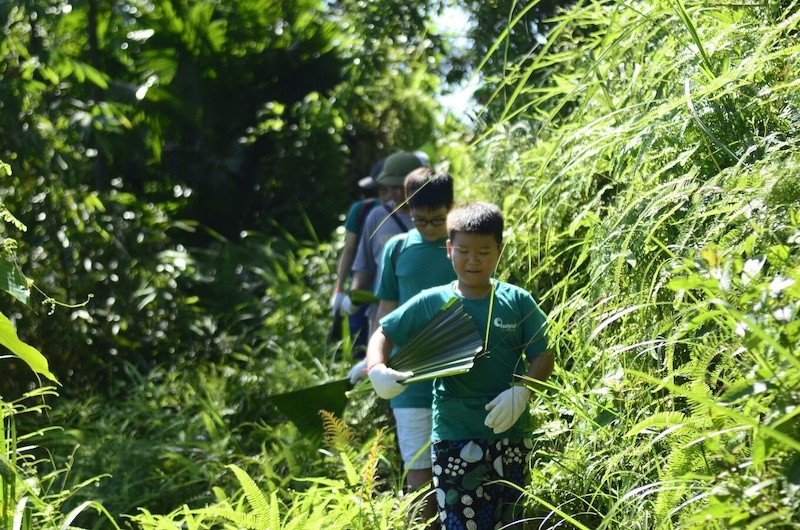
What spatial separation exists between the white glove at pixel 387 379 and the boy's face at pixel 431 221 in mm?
951

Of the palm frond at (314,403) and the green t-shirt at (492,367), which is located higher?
the green t-shirt at (492,367)

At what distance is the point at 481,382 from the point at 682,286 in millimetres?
1477

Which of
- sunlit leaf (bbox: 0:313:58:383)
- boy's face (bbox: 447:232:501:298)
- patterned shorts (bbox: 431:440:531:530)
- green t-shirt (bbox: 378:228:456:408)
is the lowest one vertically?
patterned shorts (bbox: 431:440:531:530)

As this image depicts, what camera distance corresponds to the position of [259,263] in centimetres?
879

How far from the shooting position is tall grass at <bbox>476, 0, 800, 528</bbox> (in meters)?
2.31

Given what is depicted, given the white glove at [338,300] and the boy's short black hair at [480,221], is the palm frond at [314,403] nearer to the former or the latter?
the boy's short black hair at [480,221]

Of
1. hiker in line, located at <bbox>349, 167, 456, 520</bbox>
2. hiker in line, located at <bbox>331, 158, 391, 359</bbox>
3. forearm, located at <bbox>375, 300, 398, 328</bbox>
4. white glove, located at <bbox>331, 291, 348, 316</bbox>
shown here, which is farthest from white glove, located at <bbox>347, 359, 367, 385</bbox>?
white glove, located at <bbox>331, 291, 348, 316</bbox>

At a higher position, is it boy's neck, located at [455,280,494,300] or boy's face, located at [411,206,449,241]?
boy's face, located at [411,206,449,241]

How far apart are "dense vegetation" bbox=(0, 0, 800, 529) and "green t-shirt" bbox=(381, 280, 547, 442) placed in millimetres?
111

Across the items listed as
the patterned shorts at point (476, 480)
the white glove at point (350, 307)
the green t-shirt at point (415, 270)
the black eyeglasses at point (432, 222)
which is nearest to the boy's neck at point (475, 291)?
the patterned shorts at point (476, 480)

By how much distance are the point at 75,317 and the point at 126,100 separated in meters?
2.54

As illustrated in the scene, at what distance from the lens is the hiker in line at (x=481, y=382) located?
3.61 metres

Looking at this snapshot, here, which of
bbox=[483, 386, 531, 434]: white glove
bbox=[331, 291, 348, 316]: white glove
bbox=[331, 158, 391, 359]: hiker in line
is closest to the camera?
bbox=[483, 386, 531, 434]: white glove

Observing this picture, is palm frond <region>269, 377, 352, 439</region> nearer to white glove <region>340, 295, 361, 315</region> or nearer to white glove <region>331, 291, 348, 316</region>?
white glove <region>340, 295, 361, 315</region>
